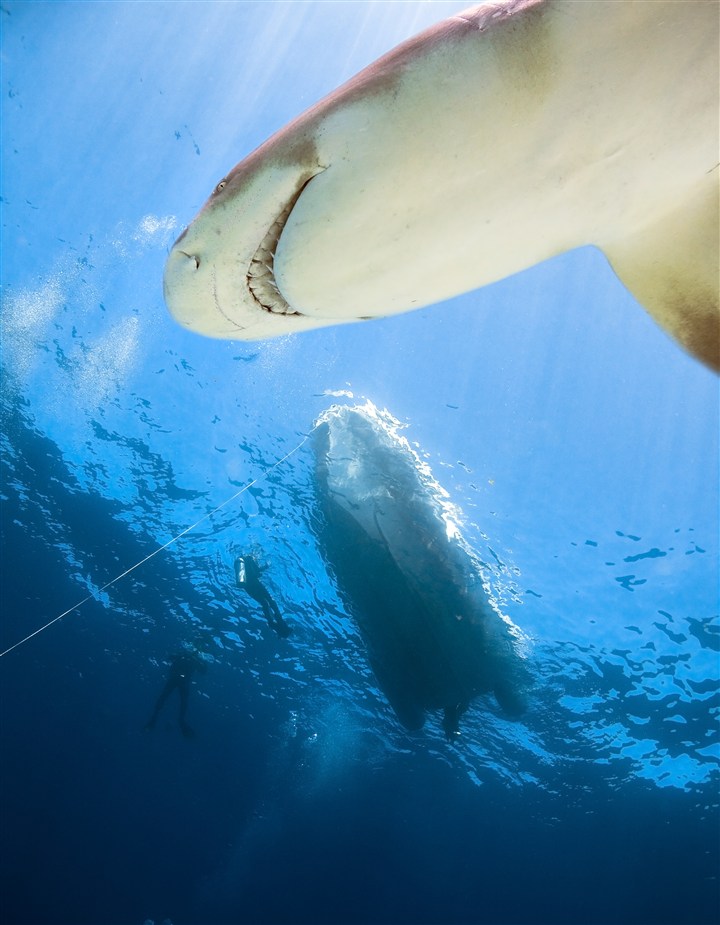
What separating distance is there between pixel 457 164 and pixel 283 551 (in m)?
15.9

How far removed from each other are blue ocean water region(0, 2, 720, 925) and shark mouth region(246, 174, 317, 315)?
27.8ft

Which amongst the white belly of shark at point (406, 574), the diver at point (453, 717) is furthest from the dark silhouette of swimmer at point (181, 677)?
→ the diver at point (453, 717)

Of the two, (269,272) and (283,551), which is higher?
(283,551)

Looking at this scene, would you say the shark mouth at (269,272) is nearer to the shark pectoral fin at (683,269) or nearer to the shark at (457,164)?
the shark at (457,164)

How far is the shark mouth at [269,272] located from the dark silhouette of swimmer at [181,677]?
2287cm

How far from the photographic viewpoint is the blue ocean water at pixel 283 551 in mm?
10383

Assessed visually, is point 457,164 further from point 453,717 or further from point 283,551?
point 453,717

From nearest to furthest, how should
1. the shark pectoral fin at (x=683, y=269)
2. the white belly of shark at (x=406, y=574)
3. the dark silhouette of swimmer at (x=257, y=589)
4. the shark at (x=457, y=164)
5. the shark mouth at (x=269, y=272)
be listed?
the shark at (x=457, y=164) < the shark mouth at (x=269, y=272) < the shark pectoral fin at (x=683, y=269) < the white belly of shark at (x=406, y=574) < the dark silhouette of swimmer at (x=257, y=589)

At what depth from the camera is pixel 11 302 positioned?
13.3 metres

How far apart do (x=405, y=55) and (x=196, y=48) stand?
10965 mm

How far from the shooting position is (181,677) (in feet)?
75.0

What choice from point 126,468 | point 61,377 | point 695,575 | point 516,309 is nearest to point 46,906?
point 126,468

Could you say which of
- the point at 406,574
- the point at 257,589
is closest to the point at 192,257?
the point at 406,574

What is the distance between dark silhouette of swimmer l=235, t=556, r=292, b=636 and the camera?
17.8 metres
